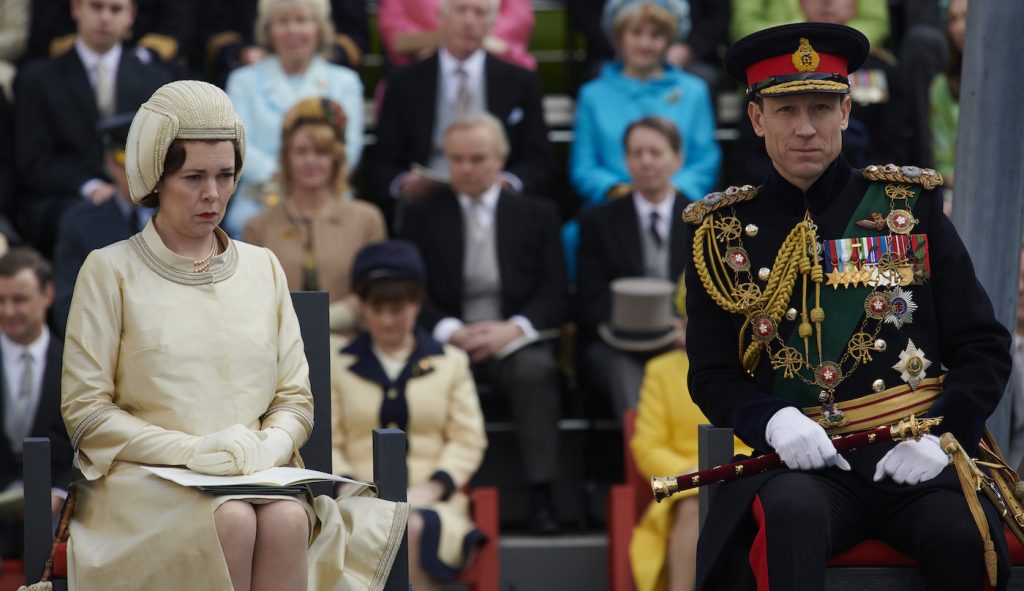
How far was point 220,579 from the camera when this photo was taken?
3.82 metres

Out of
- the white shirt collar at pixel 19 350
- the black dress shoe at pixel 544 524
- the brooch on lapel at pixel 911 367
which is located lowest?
the black dress shoe at pixel 544 524

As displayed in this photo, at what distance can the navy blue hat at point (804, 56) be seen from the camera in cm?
411

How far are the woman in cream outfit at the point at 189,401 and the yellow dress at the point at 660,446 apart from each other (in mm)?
2036

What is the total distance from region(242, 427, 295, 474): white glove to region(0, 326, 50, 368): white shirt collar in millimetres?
2718

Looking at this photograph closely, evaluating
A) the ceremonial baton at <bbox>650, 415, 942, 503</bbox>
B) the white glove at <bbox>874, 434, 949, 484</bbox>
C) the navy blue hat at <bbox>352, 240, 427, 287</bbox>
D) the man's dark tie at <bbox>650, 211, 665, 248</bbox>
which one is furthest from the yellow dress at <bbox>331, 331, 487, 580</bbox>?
the white glove at <bbox>874, 434, 949, 484</bbox>

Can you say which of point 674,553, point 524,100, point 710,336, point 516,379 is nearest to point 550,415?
point 516,379

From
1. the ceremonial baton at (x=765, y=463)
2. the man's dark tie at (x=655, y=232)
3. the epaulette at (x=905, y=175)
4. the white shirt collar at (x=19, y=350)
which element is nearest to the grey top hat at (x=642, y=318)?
the man's dark tie at (x=655, y=232)

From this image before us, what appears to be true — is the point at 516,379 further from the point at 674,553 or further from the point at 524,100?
the point at 524,100

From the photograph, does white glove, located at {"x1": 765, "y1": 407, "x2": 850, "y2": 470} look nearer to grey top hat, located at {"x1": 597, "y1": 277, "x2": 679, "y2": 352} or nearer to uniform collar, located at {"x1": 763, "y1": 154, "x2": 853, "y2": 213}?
uniform collar, located at {"x1": 763, "y1": 154, "x2": 853, "y2": 213}

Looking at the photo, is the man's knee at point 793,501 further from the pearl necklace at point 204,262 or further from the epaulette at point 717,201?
the pearl necklace at point 204,262

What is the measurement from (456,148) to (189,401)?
344cm

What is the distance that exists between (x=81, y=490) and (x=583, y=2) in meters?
5.54

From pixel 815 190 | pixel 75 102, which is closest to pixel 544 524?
pixel 815 190

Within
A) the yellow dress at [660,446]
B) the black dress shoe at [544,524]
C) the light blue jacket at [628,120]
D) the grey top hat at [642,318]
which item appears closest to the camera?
the yellow dress at [660,446]
